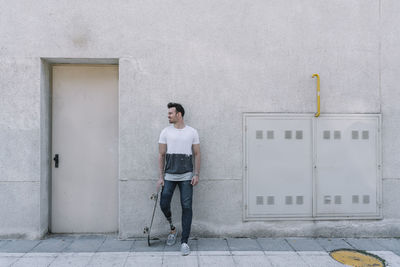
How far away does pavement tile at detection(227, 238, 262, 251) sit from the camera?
4.78 m

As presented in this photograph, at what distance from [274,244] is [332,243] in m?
0.91

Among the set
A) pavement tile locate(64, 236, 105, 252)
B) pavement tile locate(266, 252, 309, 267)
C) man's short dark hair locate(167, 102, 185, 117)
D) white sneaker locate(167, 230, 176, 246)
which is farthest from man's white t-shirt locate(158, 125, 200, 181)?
pavement tile locate(266, 252, 309, 267)

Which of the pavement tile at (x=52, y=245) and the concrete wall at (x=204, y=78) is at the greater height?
the concrete wall at (x=204, y=78)

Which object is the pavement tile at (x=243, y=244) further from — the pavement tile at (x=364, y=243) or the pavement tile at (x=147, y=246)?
the pavement tile at (x=364, y=243)

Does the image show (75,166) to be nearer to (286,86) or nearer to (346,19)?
(286,86)

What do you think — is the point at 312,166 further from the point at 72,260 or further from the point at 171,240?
the point at 72,260

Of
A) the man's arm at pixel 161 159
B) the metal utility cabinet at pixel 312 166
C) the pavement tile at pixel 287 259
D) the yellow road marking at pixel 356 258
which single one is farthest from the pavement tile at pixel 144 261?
the yellow road marking at pixel 356 258

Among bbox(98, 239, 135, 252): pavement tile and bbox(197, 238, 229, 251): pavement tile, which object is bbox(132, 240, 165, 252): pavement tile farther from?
bbox(197, 238, 229, 251): pavement tile

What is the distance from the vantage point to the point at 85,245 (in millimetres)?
4918

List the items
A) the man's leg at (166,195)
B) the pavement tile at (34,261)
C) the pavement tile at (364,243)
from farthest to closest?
the pavement tile at (364,243) < the man's leg at (166,195) < the pavement tile at (34,261)

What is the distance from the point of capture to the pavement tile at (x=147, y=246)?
15.6 ft

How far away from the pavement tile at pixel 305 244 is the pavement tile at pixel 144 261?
6.61ft

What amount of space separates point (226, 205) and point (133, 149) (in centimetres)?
173

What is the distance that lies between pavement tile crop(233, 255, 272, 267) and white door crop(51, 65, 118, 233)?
2.24 metres
